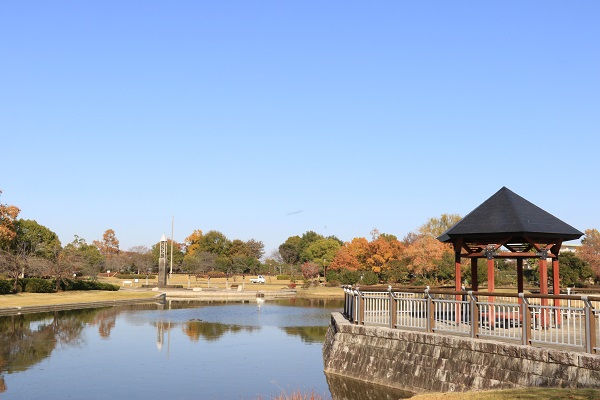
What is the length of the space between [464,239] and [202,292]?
48.6 meters

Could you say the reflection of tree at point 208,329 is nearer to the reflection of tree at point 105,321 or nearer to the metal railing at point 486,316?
the reflection of tree at point 105,321

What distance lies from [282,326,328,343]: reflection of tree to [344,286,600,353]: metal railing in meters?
6.56

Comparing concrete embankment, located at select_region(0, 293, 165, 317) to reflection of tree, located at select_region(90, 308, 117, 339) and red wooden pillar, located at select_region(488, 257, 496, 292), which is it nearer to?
reflection of tree, located at select_region(90, 308, 117, 339)

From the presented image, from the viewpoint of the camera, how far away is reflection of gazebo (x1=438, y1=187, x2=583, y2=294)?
1936 centimetres

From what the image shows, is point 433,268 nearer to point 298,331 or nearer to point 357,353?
point 298,331

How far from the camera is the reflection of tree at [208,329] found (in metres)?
29.2

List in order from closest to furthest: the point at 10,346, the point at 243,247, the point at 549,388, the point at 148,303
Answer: the point at 549,388
the point at 10,346
the point at 148,303
the point at 243,247

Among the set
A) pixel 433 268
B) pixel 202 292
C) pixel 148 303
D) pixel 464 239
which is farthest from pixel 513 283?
pixel 464 239

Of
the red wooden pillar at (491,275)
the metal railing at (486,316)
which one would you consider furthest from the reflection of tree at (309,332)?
the red wooden pillar at (491,275)

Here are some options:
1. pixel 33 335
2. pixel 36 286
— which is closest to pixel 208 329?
pixel 33 335

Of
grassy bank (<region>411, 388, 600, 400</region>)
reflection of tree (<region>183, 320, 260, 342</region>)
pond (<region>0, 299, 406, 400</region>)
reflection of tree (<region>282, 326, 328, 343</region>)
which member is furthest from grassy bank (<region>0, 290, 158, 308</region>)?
grassy bank (<region>411, 388, 600, 400</region>)

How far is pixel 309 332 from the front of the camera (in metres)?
31.9

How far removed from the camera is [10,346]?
24.3 metres

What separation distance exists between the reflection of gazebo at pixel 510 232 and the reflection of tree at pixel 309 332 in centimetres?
985
